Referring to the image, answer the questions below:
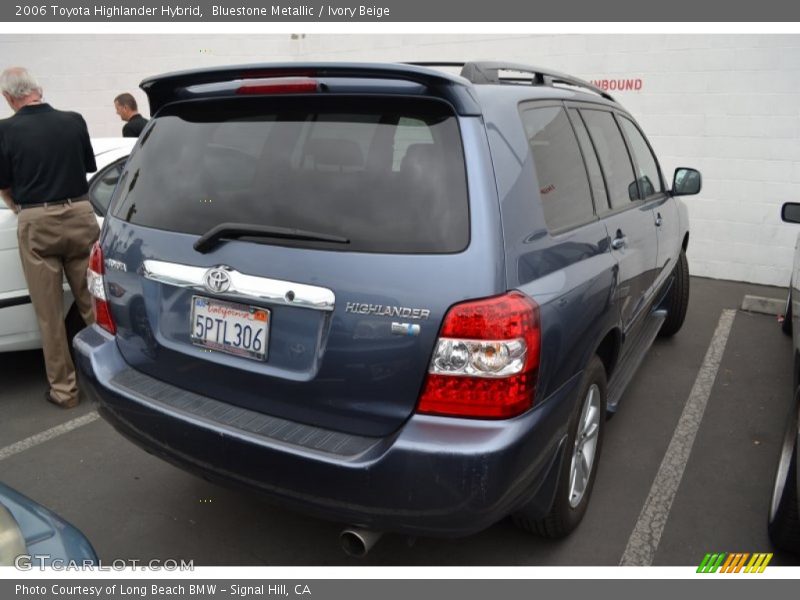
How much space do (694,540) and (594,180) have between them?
1632 mm

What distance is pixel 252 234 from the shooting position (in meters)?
2.21

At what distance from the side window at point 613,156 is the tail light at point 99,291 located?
231 cm

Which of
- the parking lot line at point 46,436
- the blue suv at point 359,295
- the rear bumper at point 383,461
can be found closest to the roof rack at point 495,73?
the blue suv at point 359,295

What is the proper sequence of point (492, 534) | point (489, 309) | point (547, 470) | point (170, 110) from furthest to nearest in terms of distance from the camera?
point (492, 534) < point (170, 110) < point (547, 470) < point (489, 309)

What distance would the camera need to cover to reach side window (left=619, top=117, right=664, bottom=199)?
3.96m

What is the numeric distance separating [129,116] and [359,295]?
233 inches

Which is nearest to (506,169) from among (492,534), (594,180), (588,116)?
(594,180)

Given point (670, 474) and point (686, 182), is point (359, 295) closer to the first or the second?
point (670, 474)

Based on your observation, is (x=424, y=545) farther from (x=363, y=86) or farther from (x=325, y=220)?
(x=363, y=86)

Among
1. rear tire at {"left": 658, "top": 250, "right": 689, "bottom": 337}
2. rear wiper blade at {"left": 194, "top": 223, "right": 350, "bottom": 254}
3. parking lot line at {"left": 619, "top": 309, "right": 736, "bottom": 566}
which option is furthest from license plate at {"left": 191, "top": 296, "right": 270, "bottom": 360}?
rear tire at {"left": 658, "top": 250, "right": 689, "bottom": 337}

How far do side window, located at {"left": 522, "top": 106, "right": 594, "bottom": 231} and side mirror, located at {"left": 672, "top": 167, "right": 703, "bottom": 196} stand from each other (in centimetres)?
207

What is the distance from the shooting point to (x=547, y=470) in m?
2.29

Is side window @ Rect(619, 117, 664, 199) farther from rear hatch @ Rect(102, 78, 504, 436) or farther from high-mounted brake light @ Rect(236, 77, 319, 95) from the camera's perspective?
high-mounted brake light @ Rect(236, 77, 319, 95)

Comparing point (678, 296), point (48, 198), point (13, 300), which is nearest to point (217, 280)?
point (48, 198)
